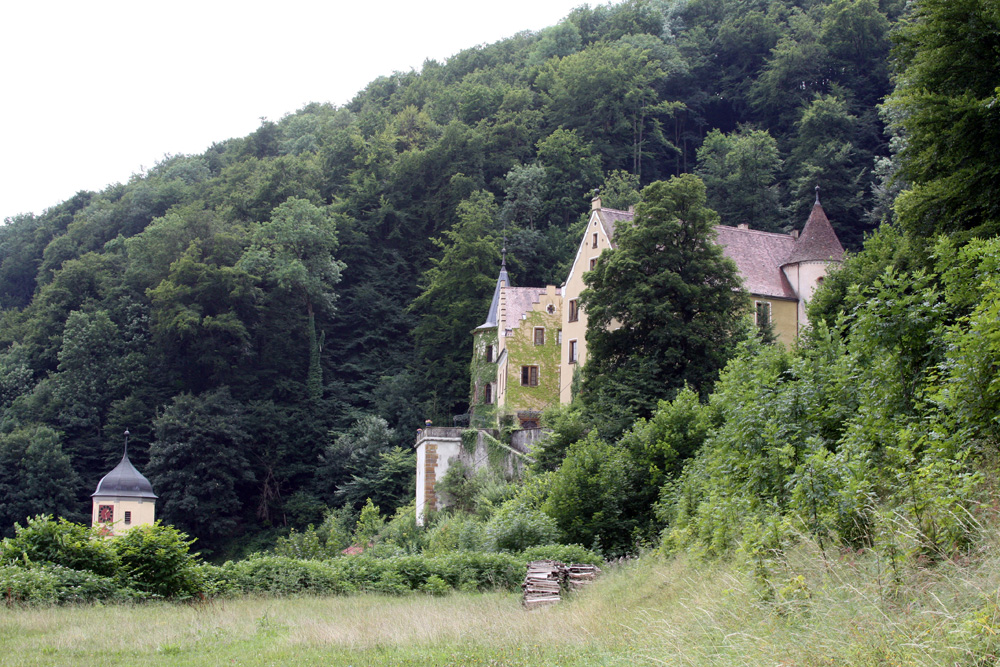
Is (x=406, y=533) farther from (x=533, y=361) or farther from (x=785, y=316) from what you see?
(x=785, y=316)

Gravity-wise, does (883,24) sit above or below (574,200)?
above

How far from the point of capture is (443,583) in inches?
812

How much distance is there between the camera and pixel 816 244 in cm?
4872

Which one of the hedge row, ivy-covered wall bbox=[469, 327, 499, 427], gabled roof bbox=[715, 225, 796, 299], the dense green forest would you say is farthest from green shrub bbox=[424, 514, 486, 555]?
ivy-covered wall bbox=[469, 327, 499, 427]

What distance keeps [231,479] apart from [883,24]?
59.4m

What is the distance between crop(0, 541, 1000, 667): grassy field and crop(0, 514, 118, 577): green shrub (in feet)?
6.13

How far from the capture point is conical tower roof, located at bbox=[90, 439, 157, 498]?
182 feet

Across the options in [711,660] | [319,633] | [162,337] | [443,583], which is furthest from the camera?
[162,337]

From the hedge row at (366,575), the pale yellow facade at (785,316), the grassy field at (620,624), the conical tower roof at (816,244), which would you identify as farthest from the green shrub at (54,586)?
the conical tower roof at (816,244)

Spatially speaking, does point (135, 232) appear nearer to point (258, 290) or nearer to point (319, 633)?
point (258, 290)

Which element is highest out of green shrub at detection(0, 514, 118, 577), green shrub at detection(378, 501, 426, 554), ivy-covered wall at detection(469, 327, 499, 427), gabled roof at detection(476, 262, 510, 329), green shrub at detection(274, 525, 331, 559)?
gabled roof at detection(476, 262, 510, 329)

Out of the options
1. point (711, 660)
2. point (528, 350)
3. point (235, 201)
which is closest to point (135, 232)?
point (235, 201)

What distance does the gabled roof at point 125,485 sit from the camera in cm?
5561

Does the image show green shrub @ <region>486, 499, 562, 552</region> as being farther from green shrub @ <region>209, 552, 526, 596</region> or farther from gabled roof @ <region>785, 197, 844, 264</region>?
gabled roof @ <region>785, 197, 844, 264</region>
